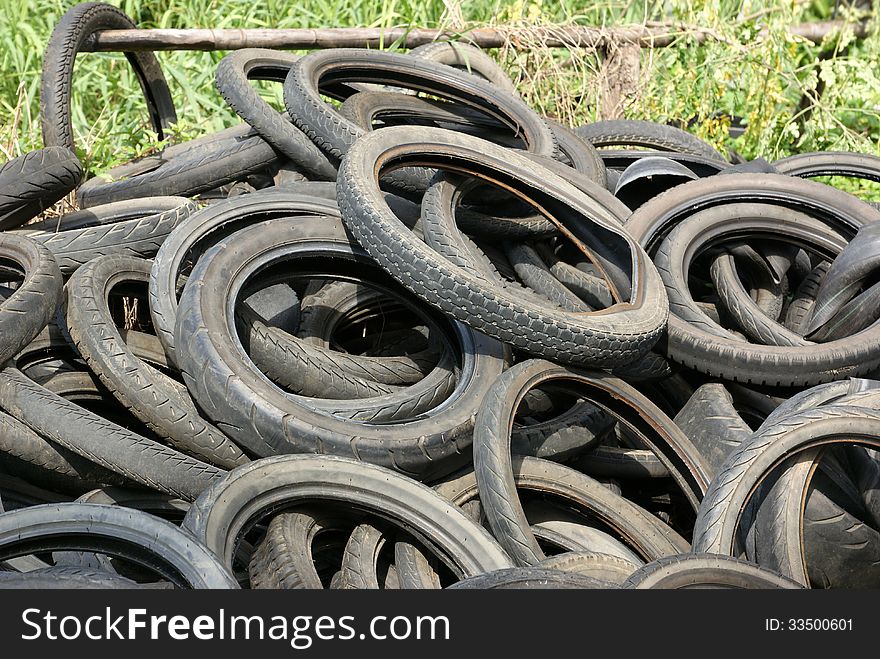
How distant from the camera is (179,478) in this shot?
3338mm

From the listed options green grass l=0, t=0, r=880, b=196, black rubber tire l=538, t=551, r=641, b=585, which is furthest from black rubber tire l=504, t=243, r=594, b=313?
green grass l=0, t=0, r=880, b=196

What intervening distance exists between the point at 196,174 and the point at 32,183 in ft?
3.49

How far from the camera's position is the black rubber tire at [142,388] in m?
3.47

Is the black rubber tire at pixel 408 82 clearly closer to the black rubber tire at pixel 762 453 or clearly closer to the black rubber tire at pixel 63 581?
the black rubber tire at pixel 762 453

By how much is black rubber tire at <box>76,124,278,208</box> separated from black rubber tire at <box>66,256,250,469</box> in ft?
5.25

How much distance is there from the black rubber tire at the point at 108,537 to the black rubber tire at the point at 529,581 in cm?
73

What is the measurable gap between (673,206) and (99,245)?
2836mm

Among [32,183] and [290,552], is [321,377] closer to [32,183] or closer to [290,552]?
[290,552]

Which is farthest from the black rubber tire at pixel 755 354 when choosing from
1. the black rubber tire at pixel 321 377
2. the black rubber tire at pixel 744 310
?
the black rubber tire at pixel 321 377

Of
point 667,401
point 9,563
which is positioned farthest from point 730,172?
point 9,563

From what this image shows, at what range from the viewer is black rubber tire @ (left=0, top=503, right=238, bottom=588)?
271 cm

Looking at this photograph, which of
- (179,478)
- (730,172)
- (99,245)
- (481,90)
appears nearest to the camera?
(179,478)

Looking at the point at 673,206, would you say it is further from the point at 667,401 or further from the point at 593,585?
the point at 593,585

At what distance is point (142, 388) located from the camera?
138 inches
